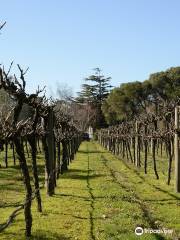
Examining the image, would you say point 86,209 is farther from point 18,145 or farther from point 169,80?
point 169,80

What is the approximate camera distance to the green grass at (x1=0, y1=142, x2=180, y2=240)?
9250mm

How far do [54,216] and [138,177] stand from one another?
923 cm

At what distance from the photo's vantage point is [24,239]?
877cm

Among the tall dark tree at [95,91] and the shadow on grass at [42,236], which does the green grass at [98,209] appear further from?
the tall dark tree at [95,91]

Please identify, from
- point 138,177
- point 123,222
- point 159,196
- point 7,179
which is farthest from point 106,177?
point 123,222

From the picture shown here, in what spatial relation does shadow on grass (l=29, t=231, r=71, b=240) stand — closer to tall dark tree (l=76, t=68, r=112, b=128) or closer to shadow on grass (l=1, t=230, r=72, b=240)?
shadow on grass (l=1, t=230, r=72, b=240)

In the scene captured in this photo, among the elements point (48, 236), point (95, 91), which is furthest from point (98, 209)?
point (95, 91)

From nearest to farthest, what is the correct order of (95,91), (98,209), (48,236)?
(48,236) < (98,209) < (95,91)

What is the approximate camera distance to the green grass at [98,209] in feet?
30.3

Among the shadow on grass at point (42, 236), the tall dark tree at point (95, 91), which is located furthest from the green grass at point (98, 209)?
the tall dark tree at point (95, 91)

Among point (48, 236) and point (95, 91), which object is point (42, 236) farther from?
point (95, 91)

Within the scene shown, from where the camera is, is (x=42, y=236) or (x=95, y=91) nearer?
(x=42, y=236)

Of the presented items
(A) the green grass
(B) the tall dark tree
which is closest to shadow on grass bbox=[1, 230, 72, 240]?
(A) the green grass

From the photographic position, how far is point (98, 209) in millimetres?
11727
